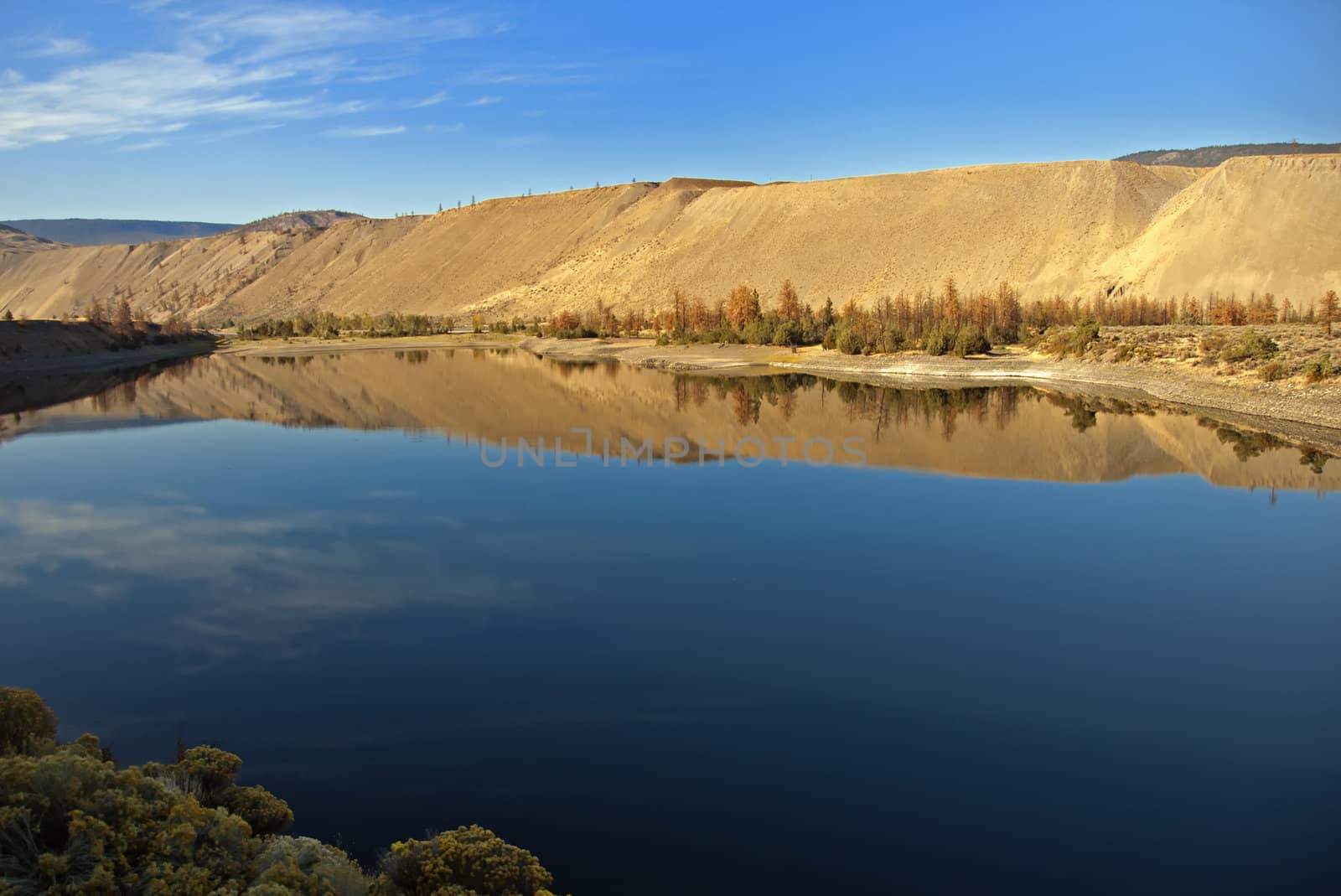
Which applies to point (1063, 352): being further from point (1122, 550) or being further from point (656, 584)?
point (656, 584)

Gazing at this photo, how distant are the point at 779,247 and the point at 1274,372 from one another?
55569 millimetres

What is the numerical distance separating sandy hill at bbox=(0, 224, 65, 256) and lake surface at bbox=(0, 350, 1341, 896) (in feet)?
519

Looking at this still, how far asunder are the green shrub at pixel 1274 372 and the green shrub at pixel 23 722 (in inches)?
1181

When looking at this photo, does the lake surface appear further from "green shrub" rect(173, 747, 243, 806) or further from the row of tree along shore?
the row of tree along shore

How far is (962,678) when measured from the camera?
928 centimetres

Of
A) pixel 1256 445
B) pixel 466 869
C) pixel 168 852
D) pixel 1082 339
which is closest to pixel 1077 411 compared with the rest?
pixel 1256 445

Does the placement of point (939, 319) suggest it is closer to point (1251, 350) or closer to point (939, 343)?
point (939, 343)

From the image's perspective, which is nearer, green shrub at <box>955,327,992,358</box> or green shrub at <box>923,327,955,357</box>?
green shrub at <box>955,327,992,358</box>

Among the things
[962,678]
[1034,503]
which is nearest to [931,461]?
[1034,503]

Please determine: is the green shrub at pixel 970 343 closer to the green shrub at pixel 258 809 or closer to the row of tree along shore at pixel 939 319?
the row of tree along shore at pixel 939 319

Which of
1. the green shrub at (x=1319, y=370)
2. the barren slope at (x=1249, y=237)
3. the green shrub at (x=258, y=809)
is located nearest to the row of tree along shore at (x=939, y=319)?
the barren slope at (x=1249, y=237)

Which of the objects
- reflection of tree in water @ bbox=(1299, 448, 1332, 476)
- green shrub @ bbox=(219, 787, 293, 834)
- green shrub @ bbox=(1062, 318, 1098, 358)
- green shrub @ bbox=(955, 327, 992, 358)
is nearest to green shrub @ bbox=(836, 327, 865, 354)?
green shrub @ bbox=(955, 327, 992, 358)

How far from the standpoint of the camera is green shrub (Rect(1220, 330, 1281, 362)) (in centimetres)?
3017

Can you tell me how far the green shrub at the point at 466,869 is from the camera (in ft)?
17.7
